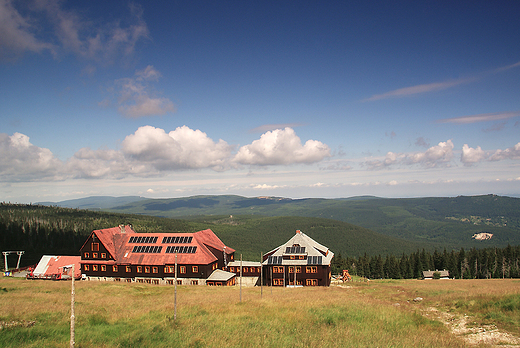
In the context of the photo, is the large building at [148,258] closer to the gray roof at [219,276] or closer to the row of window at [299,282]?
the gray roof at [219,276]

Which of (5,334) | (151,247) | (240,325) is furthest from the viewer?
(151,247)

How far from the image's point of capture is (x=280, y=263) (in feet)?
222

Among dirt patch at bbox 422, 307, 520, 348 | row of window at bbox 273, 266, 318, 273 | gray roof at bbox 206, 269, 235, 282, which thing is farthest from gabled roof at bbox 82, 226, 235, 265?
dirt patch at bbox 422, 307, 520, 348

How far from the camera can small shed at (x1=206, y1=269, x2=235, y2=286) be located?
64.9 metres

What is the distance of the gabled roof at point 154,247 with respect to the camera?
67.8m

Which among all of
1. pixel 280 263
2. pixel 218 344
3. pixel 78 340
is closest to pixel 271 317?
pixel 218 344

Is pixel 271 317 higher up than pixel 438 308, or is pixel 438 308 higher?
pixel 271 317

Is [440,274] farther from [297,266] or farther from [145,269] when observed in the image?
[145,269]

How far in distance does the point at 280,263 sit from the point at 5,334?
56.0m

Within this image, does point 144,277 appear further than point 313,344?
Yes

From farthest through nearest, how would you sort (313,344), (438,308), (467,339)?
(438,308) < (467,339) < (313,344)

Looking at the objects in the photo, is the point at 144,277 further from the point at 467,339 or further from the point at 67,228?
the point at 67,228

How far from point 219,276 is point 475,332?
54361 millimetres

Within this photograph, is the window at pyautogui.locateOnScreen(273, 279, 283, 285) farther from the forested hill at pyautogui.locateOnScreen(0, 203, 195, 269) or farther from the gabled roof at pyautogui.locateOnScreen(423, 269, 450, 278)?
the forested hill at pyautogui.locateOnScreen(0, 203, 195, 269)
